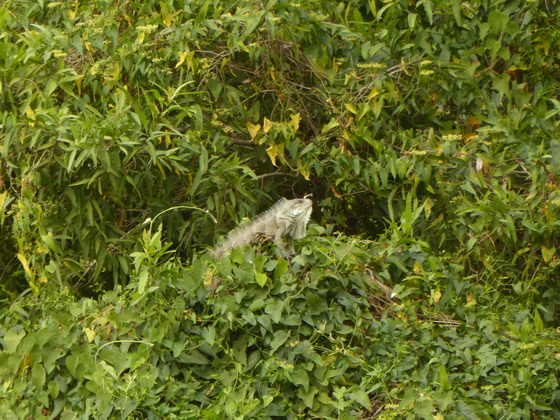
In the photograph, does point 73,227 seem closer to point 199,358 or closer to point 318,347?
point 199,358

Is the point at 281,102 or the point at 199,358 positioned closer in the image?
the point at 199,358

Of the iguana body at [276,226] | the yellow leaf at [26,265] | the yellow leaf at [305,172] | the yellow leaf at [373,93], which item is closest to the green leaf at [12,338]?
the yellow leaf at [26,265]

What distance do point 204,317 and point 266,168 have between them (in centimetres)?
160

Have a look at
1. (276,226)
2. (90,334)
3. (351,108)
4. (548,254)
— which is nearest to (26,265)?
(90,334)

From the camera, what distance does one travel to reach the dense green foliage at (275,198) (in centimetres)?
352

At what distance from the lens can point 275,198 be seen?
5.03 meters

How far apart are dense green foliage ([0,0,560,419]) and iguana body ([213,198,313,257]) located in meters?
0.13

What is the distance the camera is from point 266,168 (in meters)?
5.02

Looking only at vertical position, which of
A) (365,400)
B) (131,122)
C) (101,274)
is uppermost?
(131,122)

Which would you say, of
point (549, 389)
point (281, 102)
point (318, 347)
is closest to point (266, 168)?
point (281, 102)

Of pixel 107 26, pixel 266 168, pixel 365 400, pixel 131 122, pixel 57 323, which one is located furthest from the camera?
pixel 266 168

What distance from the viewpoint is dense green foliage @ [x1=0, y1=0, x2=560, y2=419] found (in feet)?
11.5

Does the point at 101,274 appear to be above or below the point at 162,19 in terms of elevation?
below

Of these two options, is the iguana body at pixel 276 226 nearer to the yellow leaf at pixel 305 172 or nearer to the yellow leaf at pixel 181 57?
the yellow leaf at pixel 305 172
